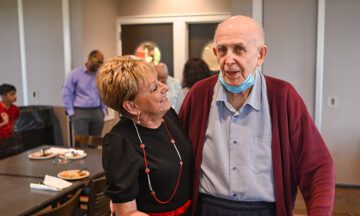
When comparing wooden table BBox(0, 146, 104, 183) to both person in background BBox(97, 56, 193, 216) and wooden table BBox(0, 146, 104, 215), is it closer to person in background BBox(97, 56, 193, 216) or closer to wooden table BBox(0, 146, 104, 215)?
wooden table BBox(0, 146, 104, 215)

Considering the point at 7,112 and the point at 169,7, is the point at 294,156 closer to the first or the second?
the point at 7,112

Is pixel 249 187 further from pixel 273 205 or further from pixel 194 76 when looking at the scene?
pixel 194 76

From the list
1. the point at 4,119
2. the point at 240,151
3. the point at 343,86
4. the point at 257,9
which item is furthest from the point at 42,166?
the point at 343,86

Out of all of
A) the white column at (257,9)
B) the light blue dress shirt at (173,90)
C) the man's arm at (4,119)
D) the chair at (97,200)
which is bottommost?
the chair at (97,200)

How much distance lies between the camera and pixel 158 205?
128 cm

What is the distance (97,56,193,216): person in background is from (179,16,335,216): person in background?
3.9 inches

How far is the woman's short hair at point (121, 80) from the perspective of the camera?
1202 millimetres

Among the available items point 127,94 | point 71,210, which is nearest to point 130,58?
point 127,94

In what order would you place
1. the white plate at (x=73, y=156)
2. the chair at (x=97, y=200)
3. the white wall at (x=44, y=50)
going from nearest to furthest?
the chair at (x=97, y=200), the white plate at (x=73, y=156), the white wall at (x=44, y=50)

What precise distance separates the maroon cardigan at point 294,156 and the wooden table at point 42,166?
1.63 metres

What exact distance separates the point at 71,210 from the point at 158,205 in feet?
3.22

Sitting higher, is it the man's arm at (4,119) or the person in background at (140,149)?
the person in background at (140,149)

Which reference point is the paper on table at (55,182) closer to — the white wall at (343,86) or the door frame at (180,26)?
the white wall at (343,86)

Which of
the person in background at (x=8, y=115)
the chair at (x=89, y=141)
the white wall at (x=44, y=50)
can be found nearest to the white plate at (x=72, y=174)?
the chair at (x=89, y=141)
